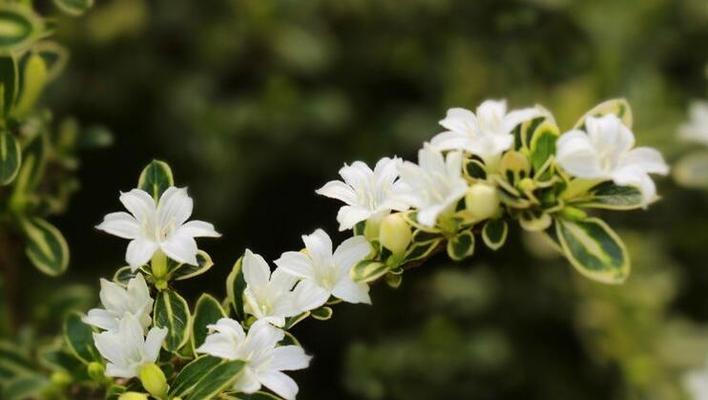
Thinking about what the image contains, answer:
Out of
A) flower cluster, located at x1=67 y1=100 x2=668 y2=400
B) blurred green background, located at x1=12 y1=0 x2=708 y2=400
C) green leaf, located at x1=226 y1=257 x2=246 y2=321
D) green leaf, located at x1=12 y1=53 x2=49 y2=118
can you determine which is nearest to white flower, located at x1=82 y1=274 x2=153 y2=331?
flower cluster, located at x1=67 y1=100 x2=668 y2=400

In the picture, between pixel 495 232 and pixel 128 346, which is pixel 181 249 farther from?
pixel 495 232

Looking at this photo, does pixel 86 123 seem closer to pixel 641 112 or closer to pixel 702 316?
pixel 641 112

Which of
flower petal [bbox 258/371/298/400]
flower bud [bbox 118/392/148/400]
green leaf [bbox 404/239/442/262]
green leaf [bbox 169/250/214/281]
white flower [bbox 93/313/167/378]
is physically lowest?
flower bud [bbox 118/392/148/400]

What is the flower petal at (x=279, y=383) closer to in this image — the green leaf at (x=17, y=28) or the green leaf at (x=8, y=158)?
the green leaf at (x=8, y=158)

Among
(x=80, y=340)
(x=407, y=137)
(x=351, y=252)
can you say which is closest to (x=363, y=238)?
(x=351, y=252)

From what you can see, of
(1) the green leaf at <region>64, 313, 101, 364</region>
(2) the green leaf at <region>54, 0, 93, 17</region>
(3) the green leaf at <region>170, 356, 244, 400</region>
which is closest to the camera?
(3) the green leaf at <region>170, 356, 244, 400</region>

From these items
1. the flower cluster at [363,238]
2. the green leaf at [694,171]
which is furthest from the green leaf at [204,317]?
the green leaf at [694,171]

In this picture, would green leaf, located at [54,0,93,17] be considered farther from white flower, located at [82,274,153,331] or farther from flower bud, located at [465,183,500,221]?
flower bud, located at [465,183,500,221]
